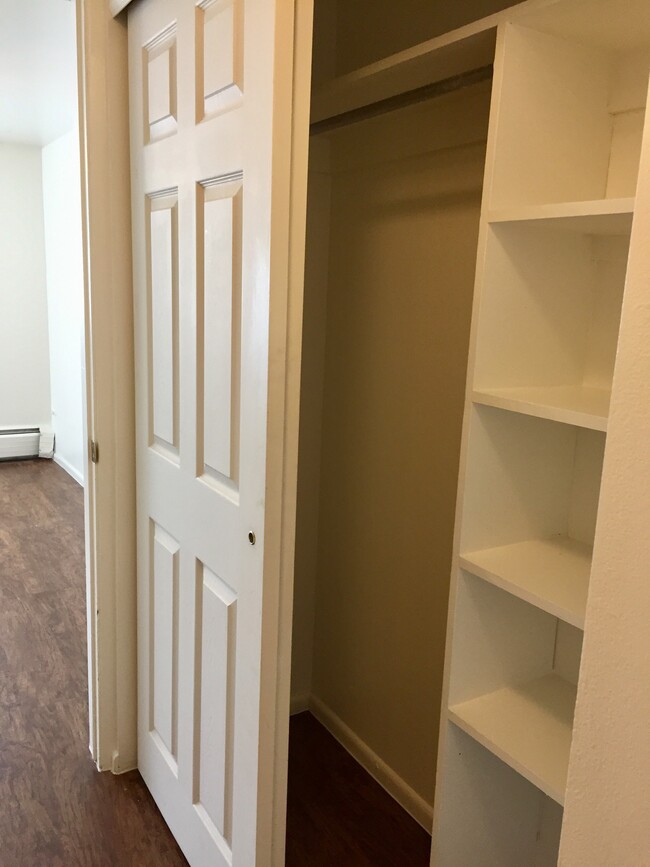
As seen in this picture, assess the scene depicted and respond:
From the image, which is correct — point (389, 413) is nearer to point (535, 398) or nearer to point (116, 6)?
point (535, 398)

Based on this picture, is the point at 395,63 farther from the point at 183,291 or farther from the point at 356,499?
the point at 356,499

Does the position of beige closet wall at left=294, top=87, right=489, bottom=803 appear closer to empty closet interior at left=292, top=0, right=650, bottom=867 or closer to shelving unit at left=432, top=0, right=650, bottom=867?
empty closet interior at left=292, top=0, right=650, bottom=867

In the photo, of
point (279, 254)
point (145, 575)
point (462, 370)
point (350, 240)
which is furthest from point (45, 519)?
point (279, 254)

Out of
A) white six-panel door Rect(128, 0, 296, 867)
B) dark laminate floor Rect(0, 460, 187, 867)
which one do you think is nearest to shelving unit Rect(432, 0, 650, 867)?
white six-panel door Rect(128, 0, 296, 867)

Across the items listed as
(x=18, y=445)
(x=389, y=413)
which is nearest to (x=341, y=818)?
(x=389, y=413)

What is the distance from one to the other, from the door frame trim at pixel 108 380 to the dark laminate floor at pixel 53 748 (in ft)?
0.44

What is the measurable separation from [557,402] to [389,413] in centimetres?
76

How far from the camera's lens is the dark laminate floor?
1820 millimetres

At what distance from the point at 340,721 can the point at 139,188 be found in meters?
1.69

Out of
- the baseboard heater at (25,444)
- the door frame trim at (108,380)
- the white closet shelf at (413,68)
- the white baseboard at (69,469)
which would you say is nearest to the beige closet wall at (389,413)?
the white closet shelf at (413,68)

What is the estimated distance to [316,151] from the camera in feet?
6.79

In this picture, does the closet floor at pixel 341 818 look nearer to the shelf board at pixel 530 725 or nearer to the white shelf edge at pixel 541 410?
the shelf board at pixel 530 725

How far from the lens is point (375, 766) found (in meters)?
2.13

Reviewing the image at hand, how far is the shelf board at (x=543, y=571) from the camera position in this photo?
121cm
